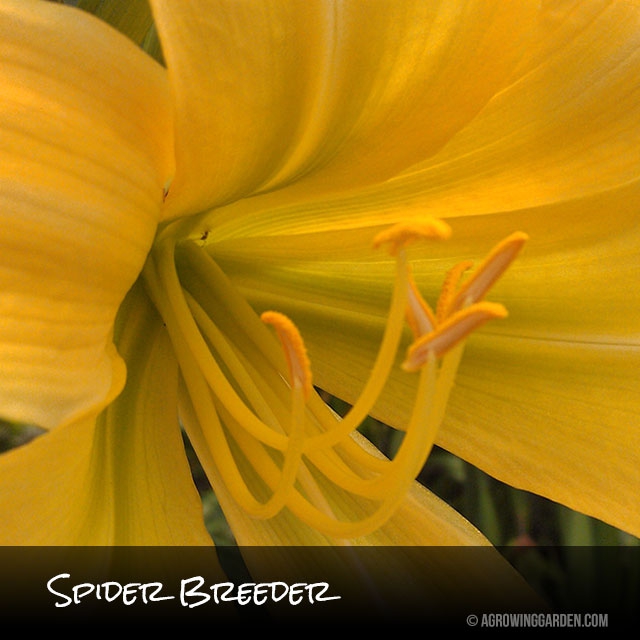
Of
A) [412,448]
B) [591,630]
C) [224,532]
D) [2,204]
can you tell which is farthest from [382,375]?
[224,532]

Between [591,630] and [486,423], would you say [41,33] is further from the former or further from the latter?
[591,630]

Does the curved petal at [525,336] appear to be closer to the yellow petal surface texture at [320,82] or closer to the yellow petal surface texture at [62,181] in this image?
the yellow petal surface texture at [320,82]

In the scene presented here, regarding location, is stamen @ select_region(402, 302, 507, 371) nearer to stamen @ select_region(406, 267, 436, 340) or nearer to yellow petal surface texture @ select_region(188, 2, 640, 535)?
stamen @ select_region(406, 267, 436, 340)

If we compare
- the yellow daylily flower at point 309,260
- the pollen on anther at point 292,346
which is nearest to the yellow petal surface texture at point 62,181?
the yellow daylily flower at point 309,260

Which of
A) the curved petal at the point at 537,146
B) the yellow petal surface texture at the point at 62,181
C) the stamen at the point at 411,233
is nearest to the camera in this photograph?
the yellow petal surface texture at the point at 62,181

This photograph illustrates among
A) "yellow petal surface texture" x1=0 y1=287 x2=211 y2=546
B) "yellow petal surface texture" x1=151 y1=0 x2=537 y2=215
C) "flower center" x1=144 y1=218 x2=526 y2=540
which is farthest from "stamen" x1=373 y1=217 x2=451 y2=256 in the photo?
"yellow petal surface texture" x1=0 y1=287 x2=211 y2=546

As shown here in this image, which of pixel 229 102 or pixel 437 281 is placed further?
pixel 437 281

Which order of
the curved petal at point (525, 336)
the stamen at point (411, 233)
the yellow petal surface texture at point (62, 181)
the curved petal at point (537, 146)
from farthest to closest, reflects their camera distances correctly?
the curved petal at point (525, 336) < the curved petal at point (537, 146) < the stamen at point (411, 233) < the yellow petal surface texture at point (62, 181)
